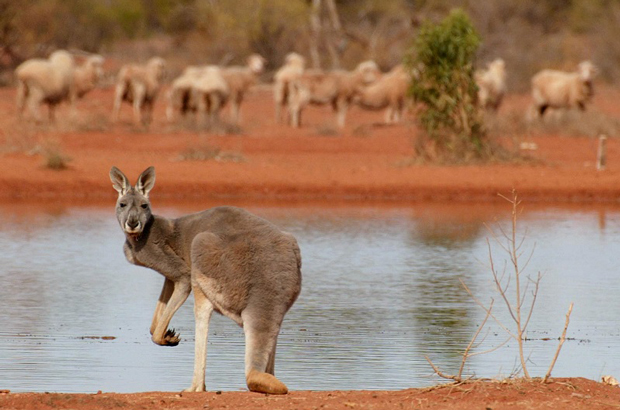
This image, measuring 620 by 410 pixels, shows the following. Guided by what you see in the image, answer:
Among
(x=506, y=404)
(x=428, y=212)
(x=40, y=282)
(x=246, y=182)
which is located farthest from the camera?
(x=246, y=182)

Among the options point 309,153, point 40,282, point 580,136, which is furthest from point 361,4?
point 40,282

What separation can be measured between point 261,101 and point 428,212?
18177mm

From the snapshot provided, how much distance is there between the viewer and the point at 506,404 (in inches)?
246

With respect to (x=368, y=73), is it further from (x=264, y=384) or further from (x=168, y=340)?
(x=264, y=384)

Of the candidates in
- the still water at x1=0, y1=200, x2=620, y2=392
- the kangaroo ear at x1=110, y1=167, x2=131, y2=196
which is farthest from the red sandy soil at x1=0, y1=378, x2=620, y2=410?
the kangaroo ear at x1=110, y1=167, x2=131, y2=196

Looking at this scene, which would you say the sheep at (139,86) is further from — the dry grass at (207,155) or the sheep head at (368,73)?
the sheep head at (368,73)

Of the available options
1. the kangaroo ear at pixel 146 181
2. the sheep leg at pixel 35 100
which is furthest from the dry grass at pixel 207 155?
the kangaroo ear at pixel 146 181

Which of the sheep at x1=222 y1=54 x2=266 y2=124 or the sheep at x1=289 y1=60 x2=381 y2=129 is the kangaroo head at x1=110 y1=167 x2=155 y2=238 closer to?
the sheep at x1=222 y1=54 x2=266 y2=124

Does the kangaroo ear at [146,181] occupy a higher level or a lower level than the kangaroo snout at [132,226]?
higher

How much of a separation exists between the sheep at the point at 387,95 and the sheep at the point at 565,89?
3407mm

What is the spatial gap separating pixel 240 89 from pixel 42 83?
530cm

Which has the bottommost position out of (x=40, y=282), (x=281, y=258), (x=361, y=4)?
(x=40, y=282)

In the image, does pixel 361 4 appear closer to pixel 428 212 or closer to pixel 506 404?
pixel 428 212

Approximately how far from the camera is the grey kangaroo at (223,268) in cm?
657
